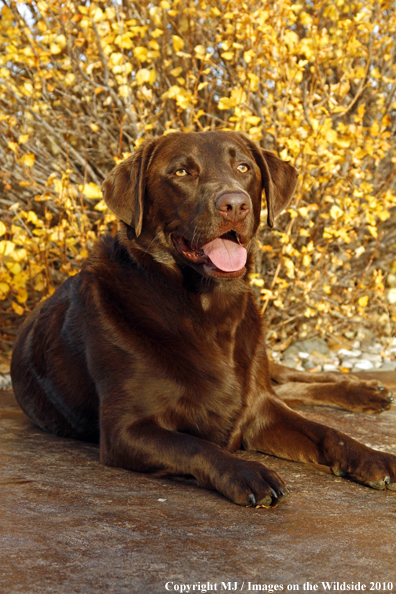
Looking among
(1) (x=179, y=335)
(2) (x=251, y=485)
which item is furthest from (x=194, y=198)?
(2) (x=251, y=485)

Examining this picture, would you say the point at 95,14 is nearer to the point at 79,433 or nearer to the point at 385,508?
the point at 79,433

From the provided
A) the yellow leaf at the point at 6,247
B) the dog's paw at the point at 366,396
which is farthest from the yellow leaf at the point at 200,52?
the dog's paw at the point at 366,396

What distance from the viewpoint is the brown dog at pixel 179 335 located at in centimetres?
268

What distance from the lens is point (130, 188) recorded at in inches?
124

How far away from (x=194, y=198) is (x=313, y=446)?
122cm

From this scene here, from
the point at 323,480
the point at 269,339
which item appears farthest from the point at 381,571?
the point at 269,339

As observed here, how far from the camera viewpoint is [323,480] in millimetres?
2600

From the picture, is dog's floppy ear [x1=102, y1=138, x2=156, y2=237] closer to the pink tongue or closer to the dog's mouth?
the dog's mouth

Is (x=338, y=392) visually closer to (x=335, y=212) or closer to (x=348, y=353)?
(x=335, y=212)

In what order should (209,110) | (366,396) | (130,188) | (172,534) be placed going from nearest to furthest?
(172,534) → (130,188) → (366,396) → (209,110)

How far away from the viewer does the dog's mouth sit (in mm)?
2844

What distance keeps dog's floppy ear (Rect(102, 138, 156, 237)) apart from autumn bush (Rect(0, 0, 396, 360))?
1.25 meters

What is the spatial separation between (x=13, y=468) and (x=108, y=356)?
0.61 metres

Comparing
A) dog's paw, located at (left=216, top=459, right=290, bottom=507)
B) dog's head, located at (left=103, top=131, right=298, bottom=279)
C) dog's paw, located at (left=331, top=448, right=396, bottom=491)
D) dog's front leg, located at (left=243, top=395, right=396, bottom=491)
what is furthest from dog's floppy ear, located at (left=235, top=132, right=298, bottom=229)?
dog's paw, located at (left=216, top=459, right=290, bottom=507)
